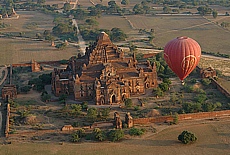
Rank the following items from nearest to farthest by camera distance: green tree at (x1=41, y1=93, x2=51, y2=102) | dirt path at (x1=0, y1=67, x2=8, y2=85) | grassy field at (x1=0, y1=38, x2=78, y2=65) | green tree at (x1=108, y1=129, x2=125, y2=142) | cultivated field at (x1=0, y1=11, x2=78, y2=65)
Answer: green tree at (x1=108, y1=129, x2=125, y2=142) → green tree at (x1=41, y1=93, x2=51, y2=102) → dirt path at (x1=0, y1=67, x2=8, y2=85) → grassy field at (x1=0, y1=38, x2=78, y2=65) → cultivated field at (x1=0, y1=11, x2=78, y2=65)

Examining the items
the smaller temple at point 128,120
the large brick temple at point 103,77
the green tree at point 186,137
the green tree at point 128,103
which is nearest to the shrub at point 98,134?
the smaller temple at point 128,120

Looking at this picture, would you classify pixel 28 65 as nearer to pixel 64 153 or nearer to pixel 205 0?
pixel 64 153

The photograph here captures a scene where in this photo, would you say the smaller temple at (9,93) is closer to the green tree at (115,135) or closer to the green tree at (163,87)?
the green tree at (115,135)

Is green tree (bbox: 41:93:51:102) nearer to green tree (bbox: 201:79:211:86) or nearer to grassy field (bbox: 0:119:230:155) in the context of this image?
grassy field (bbox: 0:119:230:155)

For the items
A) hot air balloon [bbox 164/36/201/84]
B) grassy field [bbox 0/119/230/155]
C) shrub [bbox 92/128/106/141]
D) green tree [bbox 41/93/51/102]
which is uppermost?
hot air balloon [bbox 164/36/201/84]

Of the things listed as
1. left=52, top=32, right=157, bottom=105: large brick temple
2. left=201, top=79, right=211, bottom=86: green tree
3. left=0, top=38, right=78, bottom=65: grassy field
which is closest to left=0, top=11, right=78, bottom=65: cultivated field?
left=0, top=38, right=78, bottom=65: grassy field

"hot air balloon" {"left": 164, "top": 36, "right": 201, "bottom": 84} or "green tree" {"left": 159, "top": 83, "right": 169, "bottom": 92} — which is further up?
"hot air balloon" {"left": 164, "top": 36, "right": 201, "bottom": 84}

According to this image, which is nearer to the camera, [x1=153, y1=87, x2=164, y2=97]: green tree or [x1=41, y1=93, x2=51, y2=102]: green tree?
[x1=41, y1=93, x2=51, y2=102]: green tree
